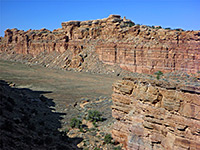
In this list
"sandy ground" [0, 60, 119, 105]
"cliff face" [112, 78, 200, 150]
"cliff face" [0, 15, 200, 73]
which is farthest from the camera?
"cliff face" [0, 15, 200, 73]

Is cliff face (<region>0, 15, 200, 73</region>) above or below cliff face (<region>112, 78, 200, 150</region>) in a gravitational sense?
above

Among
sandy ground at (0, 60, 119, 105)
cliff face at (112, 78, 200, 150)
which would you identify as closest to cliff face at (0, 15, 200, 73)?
sandy ground at (0, 60, 119, 105)

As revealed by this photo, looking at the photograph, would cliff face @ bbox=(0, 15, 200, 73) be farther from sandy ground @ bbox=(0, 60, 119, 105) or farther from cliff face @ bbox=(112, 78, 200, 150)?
cliff face @ bbox=(112, 78, 200, 150)

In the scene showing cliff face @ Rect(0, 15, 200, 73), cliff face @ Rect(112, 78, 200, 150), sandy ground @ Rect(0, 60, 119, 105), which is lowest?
sandy ground @ Rect(0, 60, 119, 105)

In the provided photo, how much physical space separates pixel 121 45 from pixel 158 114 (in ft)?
145

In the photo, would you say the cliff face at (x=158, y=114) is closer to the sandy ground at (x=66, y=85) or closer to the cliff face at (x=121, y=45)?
the sandy ground at (x=66, y=85)

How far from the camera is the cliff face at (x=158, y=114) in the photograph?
23.5 ft

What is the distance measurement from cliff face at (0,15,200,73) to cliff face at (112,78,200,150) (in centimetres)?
3210

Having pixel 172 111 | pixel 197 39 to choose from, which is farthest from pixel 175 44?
pixel 172 111

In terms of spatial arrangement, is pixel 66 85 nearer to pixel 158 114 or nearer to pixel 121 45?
pixel 121 45

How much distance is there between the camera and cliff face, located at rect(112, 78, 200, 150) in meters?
7.15

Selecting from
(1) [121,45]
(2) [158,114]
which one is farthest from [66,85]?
(2) [158,114]

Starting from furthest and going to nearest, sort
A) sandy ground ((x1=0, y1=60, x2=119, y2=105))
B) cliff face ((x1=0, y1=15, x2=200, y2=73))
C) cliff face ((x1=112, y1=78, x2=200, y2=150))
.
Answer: cliff face ((x1=0, y1=15, x2=200, y2=73)), sandy ground ((x1=0, y1=60, x2=119, y2=105)), cliff face ((x1=112, y1=78, x2=200, y2=150))

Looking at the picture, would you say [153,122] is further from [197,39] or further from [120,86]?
[197,39]
